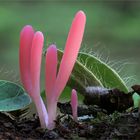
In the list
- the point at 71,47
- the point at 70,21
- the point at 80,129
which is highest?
the point at 71,47

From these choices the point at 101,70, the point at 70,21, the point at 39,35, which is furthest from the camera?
the point at 70,21

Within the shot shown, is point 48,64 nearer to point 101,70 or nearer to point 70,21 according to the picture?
point 101,70

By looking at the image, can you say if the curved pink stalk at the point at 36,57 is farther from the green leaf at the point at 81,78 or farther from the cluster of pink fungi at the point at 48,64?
the green leaf at the point at 81,78

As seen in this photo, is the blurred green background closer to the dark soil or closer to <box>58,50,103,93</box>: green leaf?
<box>58,50,103,93</box>: green leaf

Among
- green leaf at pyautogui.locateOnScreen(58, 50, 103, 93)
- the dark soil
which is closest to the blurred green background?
green leaf at pyautogui.locateOnScreen(58, 50, 103, 93)

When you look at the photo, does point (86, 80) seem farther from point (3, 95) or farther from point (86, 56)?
point (3, 95)

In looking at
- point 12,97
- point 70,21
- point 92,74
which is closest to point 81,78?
point 92,74
